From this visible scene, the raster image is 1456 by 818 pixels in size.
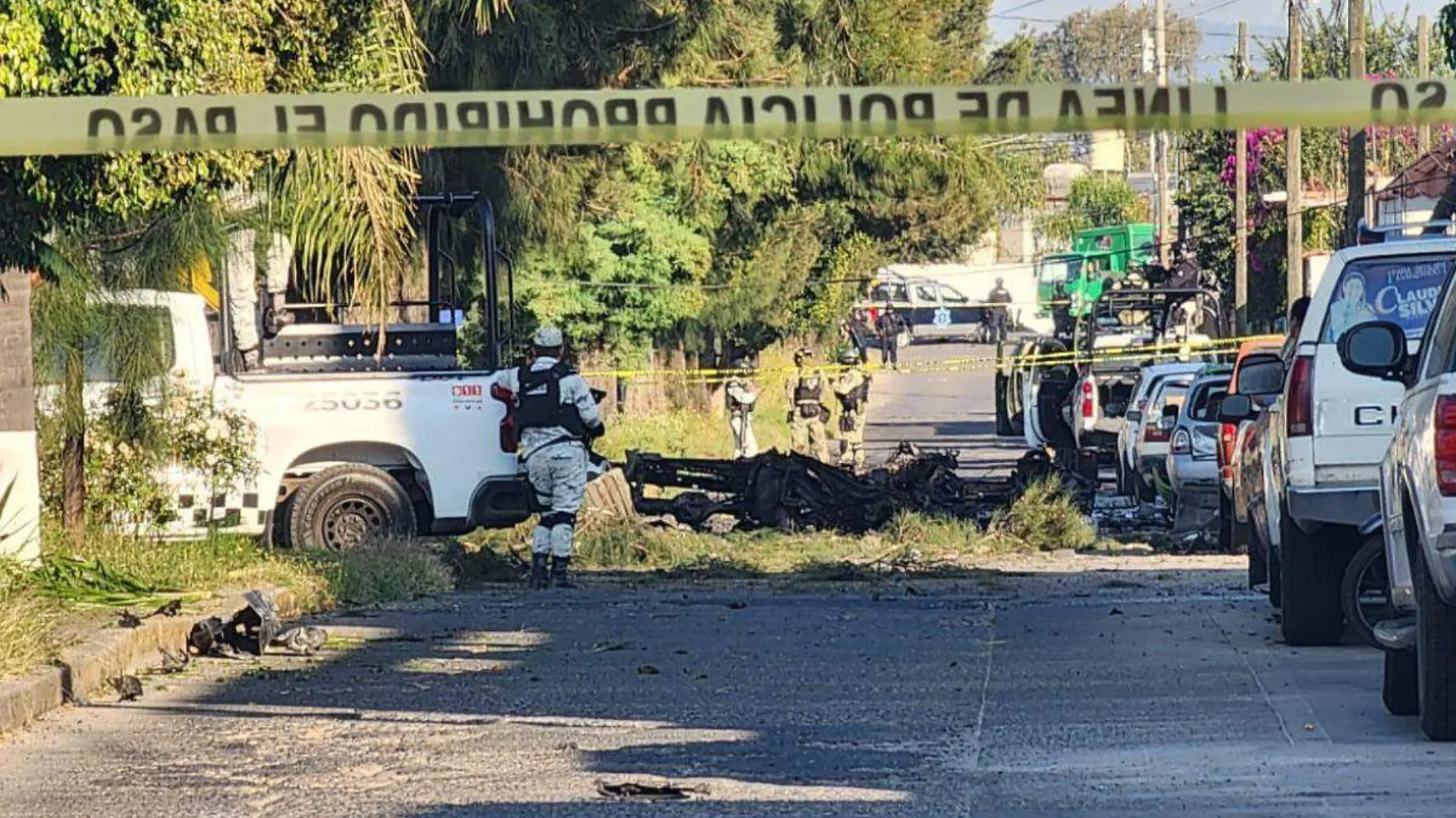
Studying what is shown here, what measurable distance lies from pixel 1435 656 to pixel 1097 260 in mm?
48055

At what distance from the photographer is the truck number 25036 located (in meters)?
17.9

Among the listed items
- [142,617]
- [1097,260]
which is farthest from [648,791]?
[1097,260]

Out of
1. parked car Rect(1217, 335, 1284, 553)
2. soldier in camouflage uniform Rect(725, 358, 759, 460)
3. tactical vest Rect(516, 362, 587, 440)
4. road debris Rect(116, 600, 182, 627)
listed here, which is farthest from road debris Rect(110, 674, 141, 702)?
soldier in camouflage uniform Rect(725, 358, 759, 460)

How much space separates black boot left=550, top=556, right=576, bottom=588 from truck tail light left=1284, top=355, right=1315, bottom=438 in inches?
265

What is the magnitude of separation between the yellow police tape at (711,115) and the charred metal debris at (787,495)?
16393 millimetres

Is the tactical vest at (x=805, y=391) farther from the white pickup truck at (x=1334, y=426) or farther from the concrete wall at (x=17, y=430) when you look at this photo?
the white pickup truck at (x=1334, y=426)

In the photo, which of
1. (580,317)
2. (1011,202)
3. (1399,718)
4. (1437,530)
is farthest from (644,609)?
(1011,202)

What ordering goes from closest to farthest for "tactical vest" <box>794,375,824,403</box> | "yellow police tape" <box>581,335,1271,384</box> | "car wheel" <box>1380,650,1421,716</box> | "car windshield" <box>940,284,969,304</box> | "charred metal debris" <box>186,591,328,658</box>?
"car wheel" <box>1380,650,1421,716</box>, "charred metal debris" <box>186,591,328,658</box>, "tactical vest" <box>794,375,824,403</box>, "yellow police tape" <box>581,335,1271,384</box>, "car windshield" <box>940,284,969,304</box>

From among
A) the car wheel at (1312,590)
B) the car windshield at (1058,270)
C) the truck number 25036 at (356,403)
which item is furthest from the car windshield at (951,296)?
the car wheel at (1312,590)

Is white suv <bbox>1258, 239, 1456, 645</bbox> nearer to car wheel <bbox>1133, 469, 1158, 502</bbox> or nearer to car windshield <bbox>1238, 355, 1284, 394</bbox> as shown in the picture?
car windshield <bbox>1238, 355, 1284, 394</bbox>

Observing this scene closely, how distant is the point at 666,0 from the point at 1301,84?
51.6 feet

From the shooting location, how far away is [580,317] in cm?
3881

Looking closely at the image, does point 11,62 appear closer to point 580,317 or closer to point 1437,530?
point 1437,530

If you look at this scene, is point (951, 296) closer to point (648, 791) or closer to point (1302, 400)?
point (1302, 400)
